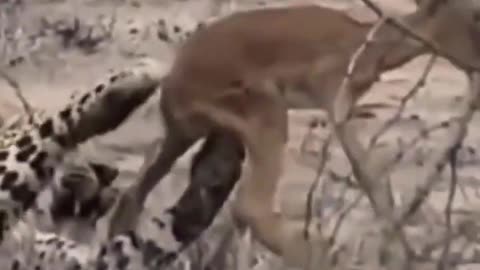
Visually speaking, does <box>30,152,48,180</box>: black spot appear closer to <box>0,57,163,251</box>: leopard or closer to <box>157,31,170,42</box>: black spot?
<box>0,57,163,251</box>: leopard

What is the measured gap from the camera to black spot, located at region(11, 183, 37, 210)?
1.00 metres

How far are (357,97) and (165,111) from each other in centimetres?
18

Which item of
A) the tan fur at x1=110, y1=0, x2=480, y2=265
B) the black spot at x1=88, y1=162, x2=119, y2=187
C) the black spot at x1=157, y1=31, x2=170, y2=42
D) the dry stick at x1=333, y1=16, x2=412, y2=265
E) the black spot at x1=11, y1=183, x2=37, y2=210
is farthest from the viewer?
the black spot at x1=157, y1=31, x2=170, y2=42

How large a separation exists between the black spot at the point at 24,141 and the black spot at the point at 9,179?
4 cm

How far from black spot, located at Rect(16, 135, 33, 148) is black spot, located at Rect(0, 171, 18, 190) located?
0.04 metres

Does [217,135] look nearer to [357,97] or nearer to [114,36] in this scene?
[357,97]

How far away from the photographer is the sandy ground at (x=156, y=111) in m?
1.08

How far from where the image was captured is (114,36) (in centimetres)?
163

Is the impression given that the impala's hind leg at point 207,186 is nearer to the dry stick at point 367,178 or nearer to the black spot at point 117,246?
the black spot at point 117,246

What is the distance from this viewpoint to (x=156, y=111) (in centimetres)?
126

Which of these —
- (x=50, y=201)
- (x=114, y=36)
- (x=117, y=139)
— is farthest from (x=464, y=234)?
(x=114, y=36)

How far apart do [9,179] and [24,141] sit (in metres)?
0.05

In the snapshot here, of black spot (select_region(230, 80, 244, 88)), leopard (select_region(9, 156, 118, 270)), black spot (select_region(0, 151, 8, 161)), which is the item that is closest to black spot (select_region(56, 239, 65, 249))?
leopard (select_region(9, 156, 118, 270))


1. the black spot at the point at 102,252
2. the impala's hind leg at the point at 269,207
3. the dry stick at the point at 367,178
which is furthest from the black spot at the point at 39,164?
the dry stick at the point at 367,178
